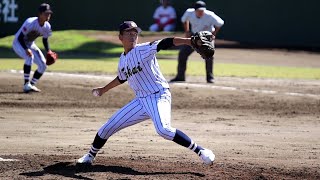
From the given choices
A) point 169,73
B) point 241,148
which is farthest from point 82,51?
point 241,148

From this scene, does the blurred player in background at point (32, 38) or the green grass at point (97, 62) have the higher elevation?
the blurred player in background at point (32, 38)

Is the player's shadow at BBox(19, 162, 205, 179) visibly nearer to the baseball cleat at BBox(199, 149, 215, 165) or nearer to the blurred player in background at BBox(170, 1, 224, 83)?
the baseball cleat at BBox(199, 149, 215, 165)

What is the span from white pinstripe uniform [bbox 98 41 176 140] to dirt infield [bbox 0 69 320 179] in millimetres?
504

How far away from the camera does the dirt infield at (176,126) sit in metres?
8.12

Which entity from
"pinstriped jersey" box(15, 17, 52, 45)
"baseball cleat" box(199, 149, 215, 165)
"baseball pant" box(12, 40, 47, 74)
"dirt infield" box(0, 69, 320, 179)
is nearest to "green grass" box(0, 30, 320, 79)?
"dirt infield" box(0, 69, 320, 179)

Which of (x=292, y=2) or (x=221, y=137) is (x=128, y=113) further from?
(x=292, y=2)

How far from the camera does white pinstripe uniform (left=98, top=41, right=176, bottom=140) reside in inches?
317

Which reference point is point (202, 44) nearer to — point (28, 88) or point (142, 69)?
point (142, 69)

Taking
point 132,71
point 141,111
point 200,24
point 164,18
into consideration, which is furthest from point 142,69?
point 164,18

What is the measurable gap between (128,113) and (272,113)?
19.5ft

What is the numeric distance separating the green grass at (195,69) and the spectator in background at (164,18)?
5.74m

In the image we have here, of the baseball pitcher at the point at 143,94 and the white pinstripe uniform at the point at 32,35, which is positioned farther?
the white pinstripe uniform at the point at 32,35

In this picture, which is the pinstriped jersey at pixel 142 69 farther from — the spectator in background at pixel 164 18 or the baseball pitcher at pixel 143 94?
the spectator in background at pixel 164 18

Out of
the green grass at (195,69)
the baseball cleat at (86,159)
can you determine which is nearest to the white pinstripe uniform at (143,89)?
the baseball cleat at (86,159)
